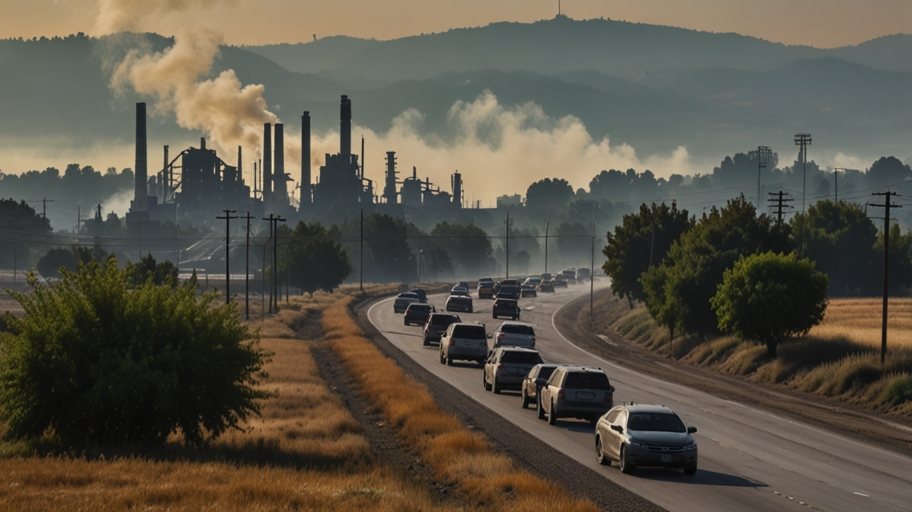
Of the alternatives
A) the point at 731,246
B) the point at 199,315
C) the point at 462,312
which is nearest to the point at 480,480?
the point at 199,315

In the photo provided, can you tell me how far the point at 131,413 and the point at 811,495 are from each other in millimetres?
15226

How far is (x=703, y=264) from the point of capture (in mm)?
67500

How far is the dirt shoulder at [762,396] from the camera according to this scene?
35.4 m

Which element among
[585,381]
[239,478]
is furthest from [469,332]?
[239,478]

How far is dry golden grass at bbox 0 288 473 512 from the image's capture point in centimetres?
1853

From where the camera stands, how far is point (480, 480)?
74.0ft

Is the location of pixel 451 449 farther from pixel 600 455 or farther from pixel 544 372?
pixel 544 372

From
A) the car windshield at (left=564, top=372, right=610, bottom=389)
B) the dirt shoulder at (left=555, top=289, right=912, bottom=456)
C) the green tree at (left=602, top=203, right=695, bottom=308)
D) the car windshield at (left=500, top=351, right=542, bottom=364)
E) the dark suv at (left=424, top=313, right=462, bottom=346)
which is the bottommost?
the dirt shoulder at (left=555, top=289, right=912, bottom=456)

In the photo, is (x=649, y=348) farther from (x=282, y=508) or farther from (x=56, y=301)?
(x=282, y=508)

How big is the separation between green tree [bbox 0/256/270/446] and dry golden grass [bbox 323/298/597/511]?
16.8 ft

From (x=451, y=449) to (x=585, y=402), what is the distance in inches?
271

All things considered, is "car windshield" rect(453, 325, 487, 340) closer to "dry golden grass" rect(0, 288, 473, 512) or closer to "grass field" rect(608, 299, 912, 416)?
"grass field" rect(608, 299, 912, 416)

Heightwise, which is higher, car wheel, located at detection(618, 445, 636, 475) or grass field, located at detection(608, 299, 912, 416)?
car wheel, located at detection(618, 445, 636, 475)

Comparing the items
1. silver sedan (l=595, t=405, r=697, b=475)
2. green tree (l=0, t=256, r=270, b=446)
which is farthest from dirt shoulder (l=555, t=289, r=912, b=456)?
green tree (l=0, t=256, r=270, b=446)
